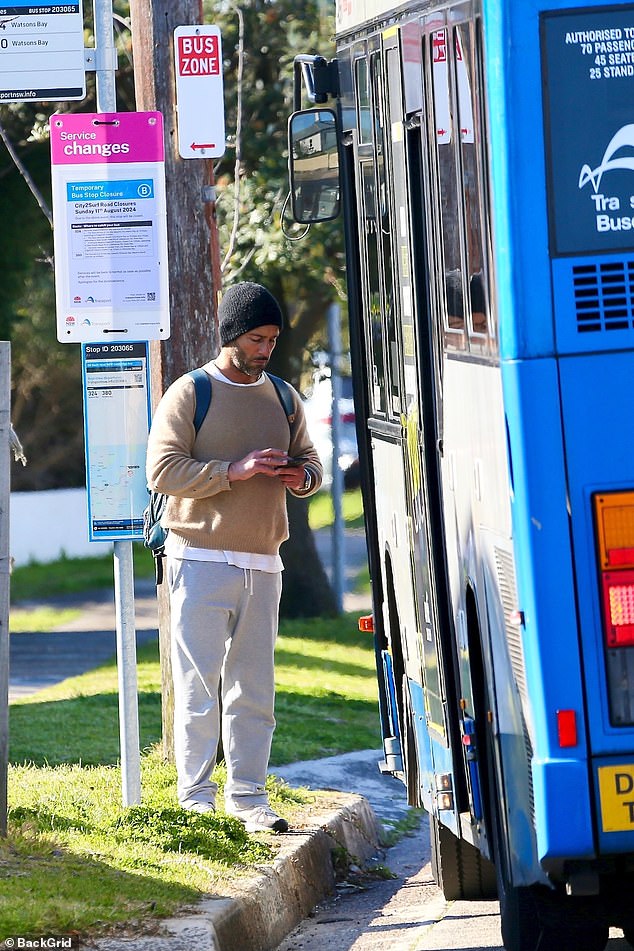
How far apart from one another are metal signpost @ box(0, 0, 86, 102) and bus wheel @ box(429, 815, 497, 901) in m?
3.18

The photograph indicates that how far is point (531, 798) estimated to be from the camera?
177 inches

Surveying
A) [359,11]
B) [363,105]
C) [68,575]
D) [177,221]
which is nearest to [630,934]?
Result: [363,105]

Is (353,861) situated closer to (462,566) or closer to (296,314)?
(462,566)

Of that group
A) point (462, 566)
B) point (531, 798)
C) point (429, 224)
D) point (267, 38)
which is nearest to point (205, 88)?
point (429, 224)

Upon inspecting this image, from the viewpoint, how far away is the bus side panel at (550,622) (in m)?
4.34

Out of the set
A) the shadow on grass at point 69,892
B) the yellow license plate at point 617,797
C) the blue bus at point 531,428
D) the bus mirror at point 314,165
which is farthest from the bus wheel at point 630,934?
the bus mirror at point 314,165

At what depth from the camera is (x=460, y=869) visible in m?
6.77

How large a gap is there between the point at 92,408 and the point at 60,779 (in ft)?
6.68

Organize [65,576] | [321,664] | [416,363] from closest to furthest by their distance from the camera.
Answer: [416,363] → [321,664] → [65,576]

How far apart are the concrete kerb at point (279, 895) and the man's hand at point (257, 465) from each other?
4.82 feet

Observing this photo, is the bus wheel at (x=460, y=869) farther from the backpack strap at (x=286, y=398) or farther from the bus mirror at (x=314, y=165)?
the bus mirror at (x=314, y=165)

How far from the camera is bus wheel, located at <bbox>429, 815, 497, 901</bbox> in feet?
22.0

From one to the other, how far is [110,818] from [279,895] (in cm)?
85

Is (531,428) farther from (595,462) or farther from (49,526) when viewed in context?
(49,526)
